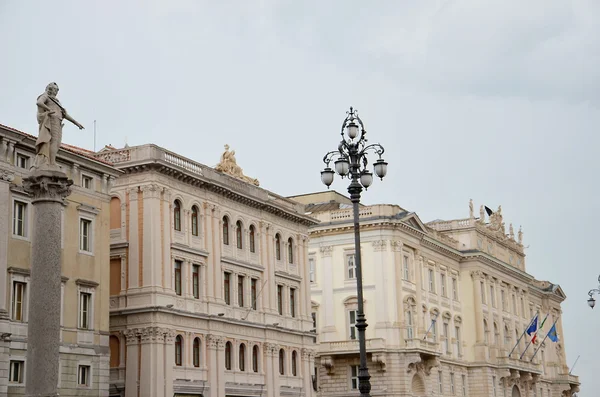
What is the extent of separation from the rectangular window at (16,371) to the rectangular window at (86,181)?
26.0ft

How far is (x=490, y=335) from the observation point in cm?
8100

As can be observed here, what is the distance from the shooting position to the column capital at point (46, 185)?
915 inches

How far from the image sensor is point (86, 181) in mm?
42688

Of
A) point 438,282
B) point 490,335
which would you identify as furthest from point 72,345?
point 490,335

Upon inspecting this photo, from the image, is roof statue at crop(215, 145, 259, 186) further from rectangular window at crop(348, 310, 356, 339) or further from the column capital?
the column capital

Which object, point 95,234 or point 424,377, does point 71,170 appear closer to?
point 95,234

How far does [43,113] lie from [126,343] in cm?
2411

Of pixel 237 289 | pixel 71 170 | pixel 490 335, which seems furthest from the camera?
pixel 490 335

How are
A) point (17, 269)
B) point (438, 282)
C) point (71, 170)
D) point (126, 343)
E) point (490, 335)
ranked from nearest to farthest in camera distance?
point (17, 269) < point (71, 170) < point (126, 343) < point (438, 282) < point (490, 335)

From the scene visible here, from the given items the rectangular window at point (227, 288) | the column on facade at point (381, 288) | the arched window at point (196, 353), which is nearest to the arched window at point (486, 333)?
the column on facade at point (381, 288)

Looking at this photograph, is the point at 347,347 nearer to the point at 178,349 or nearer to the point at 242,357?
the point at 242,357

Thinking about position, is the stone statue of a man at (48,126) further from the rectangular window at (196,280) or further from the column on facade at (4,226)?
the rectangular window at (196,280)

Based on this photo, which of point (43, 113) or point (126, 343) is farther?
point (126, 343)

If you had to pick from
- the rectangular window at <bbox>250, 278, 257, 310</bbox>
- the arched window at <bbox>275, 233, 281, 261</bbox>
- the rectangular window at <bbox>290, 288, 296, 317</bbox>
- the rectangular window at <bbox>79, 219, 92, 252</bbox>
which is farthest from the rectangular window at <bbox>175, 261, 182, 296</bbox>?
the rectangular window at <bbox>290, 288, 296, 317</bbox>
